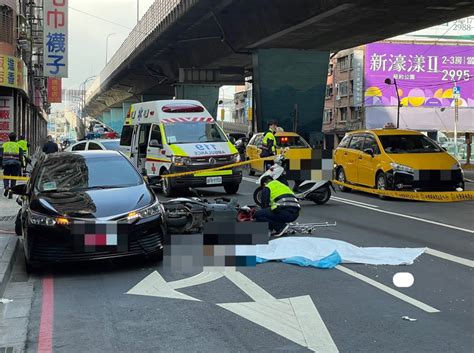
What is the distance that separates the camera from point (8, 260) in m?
7.34

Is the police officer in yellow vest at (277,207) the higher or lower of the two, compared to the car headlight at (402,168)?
lower

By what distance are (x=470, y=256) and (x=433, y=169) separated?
22.2 feet

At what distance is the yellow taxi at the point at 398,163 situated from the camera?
566 inches

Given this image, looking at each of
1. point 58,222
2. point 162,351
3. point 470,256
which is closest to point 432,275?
point 470,256

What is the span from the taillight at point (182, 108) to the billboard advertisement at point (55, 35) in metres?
15.7

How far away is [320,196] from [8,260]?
772 cm

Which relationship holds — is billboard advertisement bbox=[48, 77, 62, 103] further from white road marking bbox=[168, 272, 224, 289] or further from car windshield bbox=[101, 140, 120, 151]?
white road marking bbox=[168, 272, 224, 289]

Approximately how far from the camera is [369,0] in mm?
21656

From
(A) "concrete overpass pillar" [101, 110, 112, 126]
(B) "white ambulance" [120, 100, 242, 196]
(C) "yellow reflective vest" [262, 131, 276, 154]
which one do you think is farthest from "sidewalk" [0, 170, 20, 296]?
(A) "concrete overpass pillar" [101, 110, 112, 126]

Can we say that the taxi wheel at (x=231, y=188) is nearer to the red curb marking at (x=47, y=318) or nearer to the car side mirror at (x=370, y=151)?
the car side mirror at (x=370, y=151)

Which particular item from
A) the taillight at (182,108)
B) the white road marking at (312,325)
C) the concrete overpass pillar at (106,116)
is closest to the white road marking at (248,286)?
the white road marking at (312,325)

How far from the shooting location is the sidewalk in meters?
6.77

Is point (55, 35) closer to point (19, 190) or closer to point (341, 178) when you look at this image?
point (341, 178)

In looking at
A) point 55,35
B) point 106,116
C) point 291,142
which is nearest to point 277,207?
point 291,142
